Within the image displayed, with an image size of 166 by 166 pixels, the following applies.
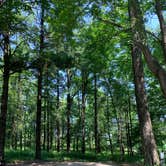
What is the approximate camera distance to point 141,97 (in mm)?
10781

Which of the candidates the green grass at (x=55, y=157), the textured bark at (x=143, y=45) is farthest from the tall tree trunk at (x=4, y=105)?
the textured bark at (x=143, y=45)

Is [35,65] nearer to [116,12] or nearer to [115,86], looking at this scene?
[116,12]

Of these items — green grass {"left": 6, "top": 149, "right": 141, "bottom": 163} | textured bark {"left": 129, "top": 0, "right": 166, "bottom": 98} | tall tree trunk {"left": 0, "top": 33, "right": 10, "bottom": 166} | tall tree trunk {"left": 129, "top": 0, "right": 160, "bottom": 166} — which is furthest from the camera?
green grass {"left": 6, "top": 149, "right": 141, "bottom": 163}

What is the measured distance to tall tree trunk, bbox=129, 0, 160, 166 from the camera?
7285 millimetres

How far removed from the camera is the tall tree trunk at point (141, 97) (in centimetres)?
729

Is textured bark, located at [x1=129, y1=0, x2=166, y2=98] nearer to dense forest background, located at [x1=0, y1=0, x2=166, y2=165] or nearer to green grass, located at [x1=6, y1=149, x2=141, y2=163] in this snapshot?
dense forest background, located at [x1=0, y1=0, x2=166, y2=165]

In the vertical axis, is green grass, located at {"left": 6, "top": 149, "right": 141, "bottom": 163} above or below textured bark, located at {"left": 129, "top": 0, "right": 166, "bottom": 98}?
below

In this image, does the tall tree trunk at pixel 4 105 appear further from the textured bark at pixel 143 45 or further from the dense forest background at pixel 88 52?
the textured bark at pixel 143 45

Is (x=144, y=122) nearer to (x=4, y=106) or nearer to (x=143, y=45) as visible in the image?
(x=143, y=45)

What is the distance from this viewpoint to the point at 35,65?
14094 millimetres

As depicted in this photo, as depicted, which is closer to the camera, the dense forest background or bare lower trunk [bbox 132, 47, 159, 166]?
the dense forest background

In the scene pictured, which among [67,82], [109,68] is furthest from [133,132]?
[67,82]

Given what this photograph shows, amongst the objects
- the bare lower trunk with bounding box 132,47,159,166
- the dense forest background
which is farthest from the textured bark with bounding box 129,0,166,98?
the bare lower trunk with bounding box 132,47,159,166

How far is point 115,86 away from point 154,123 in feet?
18.8
